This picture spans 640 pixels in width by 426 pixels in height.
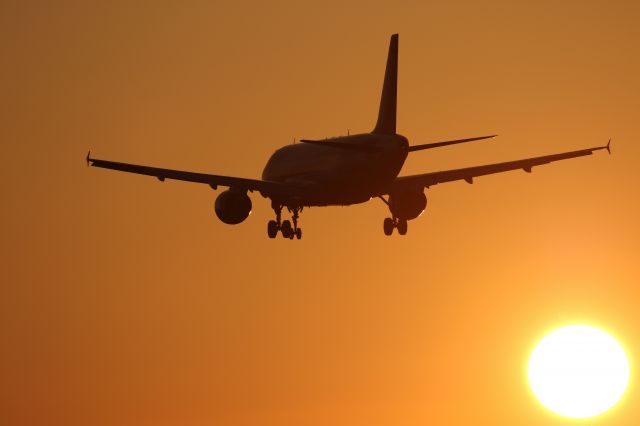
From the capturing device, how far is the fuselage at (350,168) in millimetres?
91375

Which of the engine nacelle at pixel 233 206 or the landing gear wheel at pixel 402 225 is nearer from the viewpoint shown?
the engine nacelle at pixel 233 206

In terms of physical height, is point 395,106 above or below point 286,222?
above

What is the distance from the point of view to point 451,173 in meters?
98.6

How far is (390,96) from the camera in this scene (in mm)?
96062

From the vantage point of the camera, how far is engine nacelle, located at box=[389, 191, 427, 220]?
9975 centimetres

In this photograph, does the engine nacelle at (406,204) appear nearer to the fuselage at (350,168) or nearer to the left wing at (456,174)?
the left wing at (456,174)

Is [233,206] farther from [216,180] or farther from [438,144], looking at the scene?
[438,144]

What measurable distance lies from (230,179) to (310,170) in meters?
4.69

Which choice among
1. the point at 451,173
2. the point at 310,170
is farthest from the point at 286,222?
the point at 451,173

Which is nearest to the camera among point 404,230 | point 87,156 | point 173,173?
point 87,156

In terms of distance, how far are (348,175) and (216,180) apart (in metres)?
7.73

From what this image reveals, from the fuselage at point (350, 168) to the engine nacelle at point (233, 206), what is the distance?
7.92 feet

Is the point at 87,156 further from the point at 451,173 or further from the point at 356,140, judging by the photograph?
the point at 451,173

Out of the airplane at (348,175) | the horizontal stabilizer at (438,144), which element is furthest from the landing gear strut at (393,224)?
the horizontal stabilizer at (438,144)
